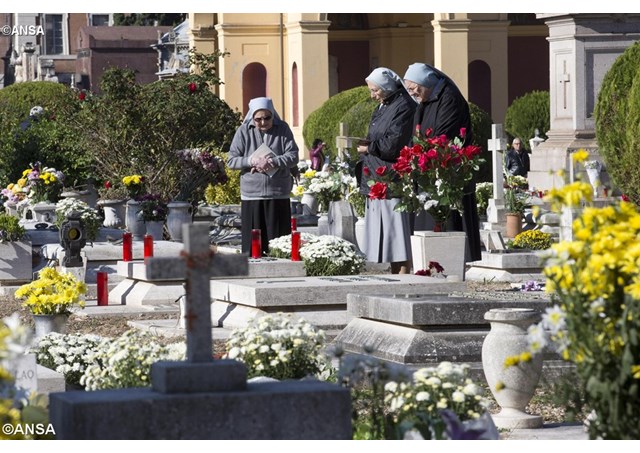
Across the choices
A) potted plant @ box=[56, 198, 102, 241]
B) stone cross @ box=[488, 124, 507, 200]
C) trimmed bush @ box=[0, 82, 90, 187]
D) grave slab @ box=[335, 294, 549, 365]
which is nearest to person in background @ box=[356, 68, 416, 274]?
grave slab @ box=[335, 294, 549, 365]

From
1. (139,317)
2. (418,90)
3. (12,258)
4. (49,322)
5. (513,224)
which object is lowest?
(139,317)

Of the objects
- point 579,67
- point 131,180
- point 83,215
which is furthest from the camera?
point 579,67

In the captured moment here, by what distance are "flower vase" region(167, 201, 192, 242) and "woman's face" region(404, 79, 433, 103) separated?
577 centimetres

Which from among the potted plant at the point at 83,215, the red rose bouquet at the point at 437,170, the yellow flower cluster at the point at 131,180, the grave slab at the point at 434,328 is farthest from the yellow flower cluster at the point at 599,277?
the yellow flower cluster at the point at 131,180

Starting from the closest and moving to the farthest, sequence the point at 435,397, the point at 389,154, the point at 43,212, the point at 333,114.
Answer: the point at 435,397
the point at 389,154
the point at 43,212
the point at 333,114

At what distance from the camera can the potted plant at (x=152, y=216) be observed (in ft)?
56.7

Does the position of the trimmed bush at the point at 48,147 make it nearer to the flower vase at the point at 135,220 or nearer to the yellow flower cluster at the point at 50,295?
the flower vase at the point at 135,220

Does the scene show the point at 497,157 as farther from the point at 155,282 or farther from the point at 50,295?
the point at 50,295

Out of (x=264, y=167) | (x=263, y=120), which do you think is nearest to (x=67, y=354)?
(x=264, y=167)

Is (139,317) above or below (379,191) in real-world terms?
below

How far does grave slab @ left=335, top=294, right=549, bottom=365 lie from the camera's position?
845cm

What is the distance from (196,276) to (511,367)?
264 centimetres

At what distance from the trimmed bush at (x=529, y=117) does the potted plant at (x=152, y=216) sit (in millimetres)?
22073

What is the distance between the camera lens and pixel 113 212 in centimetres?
2023
